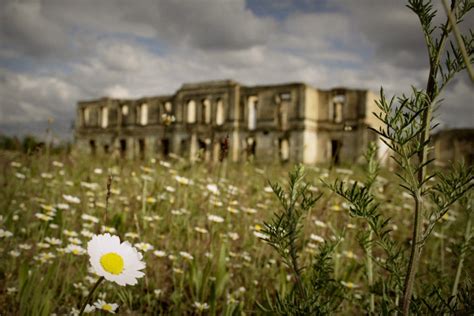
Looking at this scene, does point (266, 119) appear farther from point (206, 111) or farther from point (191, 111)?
point (191, 111)

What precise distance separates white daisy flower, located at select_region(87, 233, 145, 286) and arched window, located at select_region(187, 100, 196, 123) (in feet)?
94.5

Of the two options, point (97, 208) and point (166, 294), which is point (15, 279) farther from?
point (97, 208)

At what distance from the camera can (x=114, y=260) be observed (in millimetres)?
1258

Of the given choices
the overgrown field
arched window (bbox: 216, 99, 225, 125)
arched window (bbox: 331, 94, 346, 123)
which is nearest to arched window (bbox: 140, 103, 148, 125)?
arched window (bbox: 216, 99, 225, 125)

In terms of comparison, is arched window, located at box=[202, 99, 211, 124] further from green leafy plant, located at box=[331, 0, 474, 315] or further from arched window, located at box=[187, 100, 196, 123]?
green leafy plant, located at box=[331, 0, 474, 315]

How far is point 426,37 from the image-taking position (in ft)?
3.62

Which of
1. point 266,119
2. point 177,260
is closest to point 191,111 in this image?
point 266,119

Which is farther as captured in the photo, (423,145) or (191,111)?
(191,111)

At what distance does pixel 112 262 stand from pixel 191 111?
29.5 meters

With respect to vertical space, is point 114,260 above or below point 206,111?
below

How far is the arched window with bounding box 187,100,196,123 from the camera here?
30.0 m

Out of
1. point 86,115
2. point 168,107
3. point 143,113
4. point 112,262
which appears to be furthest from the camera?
point 86,115

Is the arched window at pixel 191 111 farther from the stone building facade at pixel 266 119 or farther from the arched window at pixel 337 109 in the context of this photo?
the arched window at pixel 337 109

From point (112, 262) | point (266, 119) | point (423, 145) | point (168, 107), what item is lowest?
point (112, 262)
